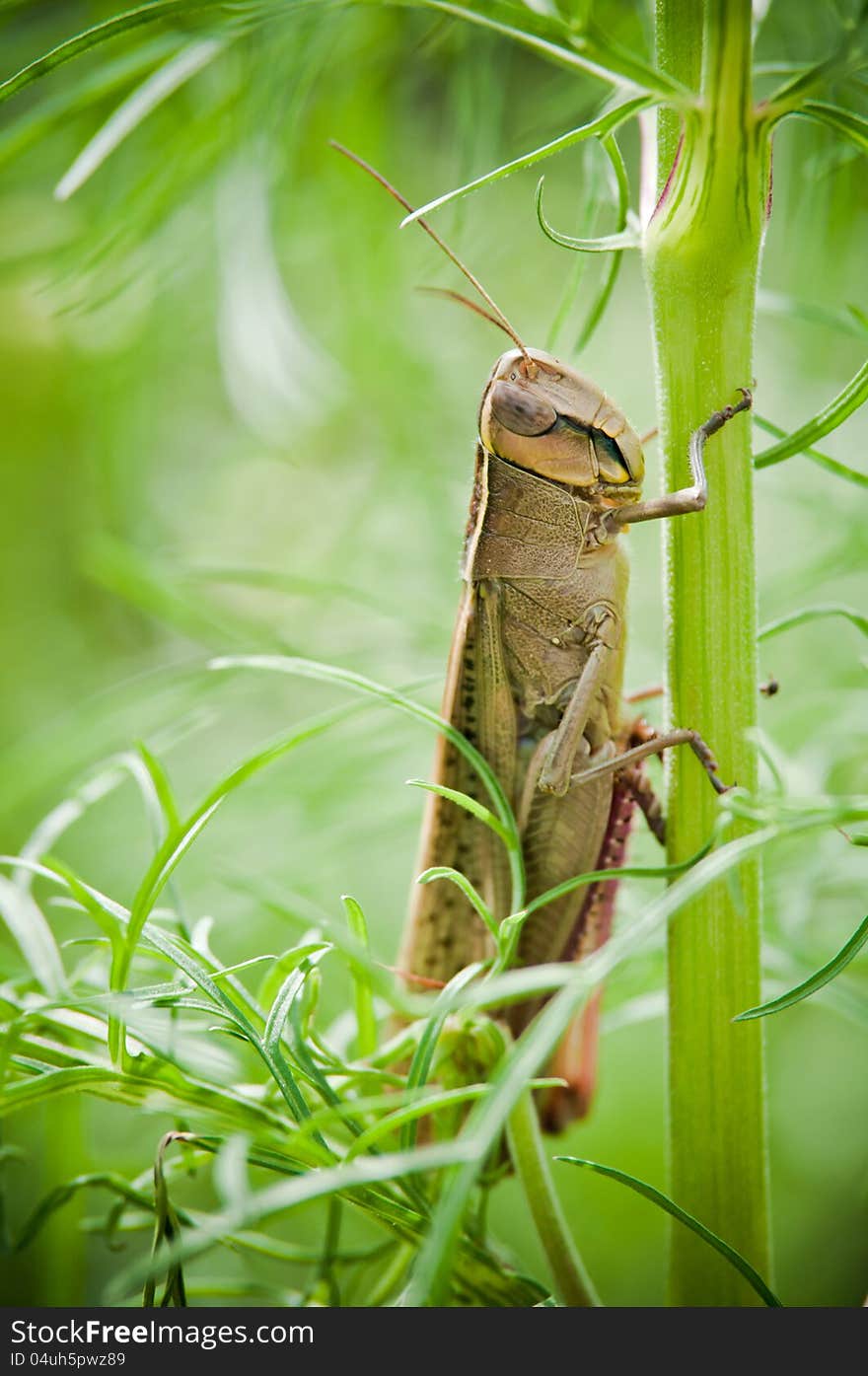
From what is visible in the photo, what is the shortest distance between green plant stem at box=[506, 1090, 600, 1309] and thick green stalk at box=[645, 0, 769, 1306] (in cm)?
5

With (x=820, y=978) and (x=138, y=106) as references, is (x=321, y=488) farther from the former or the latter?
(x=820, y=978)

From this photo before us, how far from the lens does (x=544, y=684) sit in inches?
30.1

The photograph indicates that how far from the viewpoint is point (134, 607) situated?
1.62 metres

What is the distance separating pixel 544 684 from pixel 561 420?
196 mm

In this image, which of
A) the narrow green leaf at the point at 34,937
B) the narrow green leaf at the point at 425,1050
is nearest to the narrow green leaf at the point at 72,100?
the narrow green leaf at the point at 34,937

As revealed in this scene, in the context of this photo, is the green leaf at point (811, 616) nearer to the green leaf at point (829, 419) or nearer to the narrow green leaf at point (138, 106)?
the green leaf at point (829, 419)

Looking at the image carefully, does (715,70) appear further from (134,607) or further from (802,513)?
(134,607)

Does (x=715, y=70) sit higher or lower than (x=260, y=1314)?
higher

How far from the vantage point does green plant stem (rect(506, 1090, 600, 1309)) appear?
0.52 metres

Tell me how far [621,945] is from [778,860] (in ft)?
1.88

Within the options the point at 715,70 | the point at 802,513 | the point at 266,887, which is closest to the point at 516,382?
the point at 715,70

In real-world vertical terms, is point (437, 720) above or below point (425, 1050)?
above

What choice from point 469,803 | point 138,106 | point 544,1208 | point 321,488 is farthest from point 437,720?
point 321,488

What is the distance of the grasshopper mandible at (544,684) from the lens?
68cm
